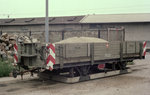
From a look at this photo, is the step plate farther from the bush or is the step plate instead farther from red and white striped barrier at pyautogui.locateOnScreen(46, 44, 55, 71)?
the bush

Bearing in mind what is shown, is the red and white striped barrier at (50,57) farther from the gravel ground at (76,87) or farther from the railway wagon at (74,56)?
the gravel ground at (76,87)

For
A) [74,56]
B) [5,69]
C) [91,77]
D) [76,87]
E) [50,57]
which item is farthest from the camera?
[5,69]

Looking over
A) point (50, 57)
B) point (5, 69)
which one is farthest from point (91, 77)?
point (5, 69)

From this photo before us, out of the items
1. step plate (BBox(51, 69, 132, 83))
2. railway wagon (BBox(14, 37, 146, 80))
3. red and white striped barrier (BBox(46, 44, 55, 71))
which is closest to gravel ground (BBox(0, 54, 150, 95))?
step plate (BBox(51, 69, 132, 83))

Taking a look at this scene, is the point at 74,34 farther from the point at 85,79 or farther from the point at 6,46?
the point at 85,79

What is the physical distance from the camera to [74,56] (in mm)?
10008

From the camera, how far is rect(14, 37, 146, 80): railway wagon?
928 centimetres

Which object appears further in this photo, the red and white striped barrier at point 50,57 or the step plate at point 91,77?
the step plate at point 91,77

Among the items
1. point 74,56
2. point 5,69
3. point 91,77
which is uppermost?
point 74,56

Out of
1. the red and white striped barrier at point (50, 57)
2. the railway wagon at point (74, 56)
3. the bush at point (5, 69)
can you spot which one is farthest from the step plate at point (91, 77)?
the bush at point (5, 69)

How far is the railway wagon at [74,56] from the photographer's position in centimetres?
928

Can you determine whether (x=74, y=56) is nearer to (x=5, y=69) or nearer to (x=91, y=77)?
(x=91, y=77)

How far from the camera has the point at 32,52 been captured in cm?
939

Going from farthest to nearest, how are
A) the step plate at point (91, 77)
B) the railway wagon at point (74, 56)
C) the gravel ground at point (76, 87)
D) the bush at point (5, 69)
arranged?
the bush at point (5, 69) < the step plate at point (91, 77) < the railway wagon at point (74, 56) < the gravel ground at point (76, 87)
